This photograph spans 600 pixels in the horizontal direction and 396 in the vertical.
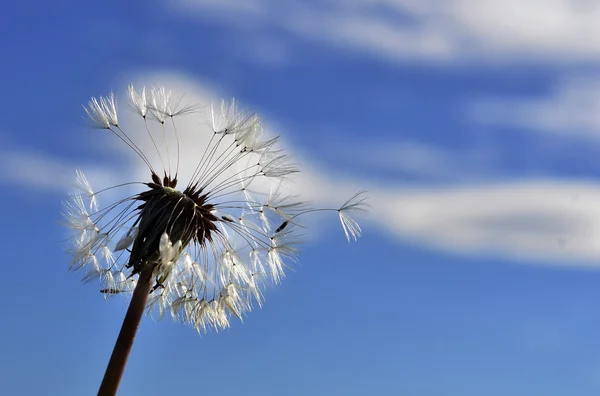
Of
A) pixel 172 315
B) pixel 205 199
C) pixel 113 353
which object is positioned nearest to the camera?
pixel 113 353

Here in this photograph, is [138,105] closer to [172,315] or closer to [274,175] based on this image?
[274,175]

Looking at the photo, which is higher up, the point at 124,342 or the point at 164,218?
the point at 164,218

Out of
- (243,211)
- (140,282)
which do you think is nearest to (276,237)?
(243,211)

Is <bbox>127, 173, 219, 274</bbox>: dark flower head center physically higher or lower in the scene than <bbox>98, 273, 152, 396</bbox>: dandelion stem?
higher

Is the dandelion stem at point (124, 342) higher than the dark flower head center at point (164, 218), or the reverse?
the dark flower head center at point (164, 218)
